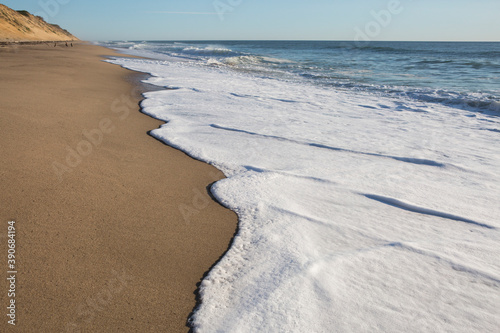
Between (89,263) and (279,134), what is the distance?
9.66ft

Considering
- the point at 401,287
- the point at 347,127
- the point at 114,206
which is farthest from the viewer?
the point at 347,127

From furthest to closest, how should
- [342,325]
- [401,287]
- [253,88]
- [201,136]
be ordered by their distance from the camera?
[253,88]
[201,136]
[401,287]
[342,325]

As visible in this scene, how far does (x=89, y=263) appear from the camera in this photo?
179 cm

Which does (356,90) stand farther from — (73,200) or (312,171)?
(73,200)

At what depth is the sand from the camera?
4.98 ft

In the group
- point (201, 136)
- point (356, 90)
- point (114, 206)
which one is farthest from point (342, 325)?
point (356, 90)

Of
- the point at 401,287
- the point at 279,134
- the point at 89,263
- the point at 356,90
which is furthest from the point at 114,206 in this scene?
the point at 356,90

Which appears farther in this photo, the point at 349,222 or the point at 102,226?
the point at 349,222

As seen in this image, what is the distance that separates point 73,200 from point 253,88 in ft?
21.6

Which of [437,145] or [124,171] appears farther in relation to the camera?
[437,145]

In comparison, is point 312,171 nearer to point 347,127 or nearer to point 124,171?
point 124,171

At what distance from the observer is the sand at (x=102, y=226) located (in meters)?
1.52

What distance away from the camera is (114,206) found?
2.34 m

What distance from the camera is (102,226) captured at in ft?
6.89
